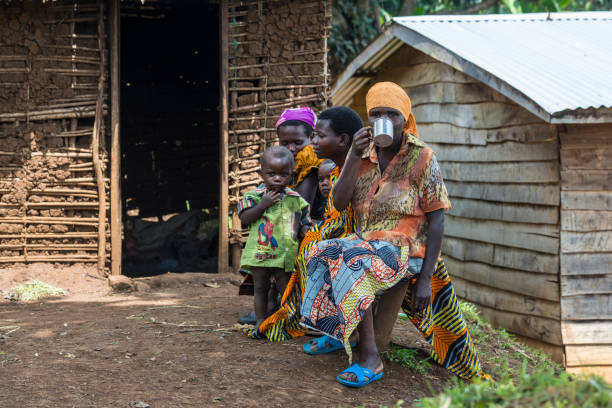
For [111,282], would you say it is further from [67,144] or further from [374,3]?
[374,3]

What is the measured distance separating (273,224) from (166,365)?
1088 millimetres

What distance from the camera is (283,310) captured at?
158 inches

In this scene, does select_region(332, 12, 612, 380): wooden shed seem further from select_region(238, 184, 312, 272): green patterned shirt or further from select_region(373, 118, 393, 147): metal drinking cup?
select_region(373, 118, 393, 147): metal drinking cup

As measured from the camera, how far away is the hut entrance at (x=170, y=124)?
30.8 feet

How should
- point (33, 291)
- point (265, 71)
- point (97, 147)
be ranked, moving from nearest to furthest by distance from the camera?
point (33, 291) < point (97, 147) < point (265, 71)

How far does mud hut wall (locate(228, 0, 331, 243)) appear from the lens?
664 cm

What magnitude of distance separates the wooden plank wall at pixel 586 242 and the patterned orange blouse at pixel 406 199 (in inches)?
107

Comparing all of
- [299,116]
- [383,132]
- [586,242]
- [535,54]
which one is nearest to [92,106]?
[299,116]

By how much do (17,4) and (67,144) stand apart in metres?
1.34

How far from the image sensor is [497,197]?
6504 millimetres

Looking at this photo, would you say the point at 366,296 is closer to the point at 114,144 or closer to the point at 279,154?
the point at 279,154

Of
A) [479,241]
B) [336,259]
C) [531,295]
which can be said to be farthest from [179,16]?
[336,259]

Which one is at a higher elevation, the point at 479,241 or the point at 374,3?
the point at 374,3

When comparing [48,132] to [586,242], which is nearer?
[586,242]
